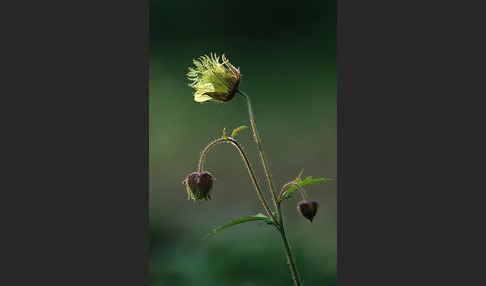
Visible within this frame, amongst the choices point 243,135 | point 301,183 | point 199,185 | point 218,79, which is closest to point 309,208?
point 301,183

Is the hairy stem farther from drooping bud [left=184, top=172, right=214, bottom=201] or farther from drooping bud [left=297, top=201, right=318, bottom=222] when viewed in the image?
drooping bud [left=184, top=172, right=214, bottom=201]

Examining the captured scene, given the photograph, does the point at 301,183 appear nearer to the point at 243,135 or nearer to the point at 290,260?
the point at 290,260

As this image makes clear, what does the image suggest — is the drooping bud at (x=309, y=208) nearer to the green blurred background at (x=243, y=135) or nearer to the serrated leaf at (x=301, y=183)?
the serrated leaf at (x=301, y=183)

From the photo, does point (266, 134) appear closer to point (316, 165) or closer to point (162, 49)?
point (316, 165)

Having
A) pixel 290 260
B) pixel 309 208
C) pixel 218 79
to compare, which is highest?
pixel 218 79

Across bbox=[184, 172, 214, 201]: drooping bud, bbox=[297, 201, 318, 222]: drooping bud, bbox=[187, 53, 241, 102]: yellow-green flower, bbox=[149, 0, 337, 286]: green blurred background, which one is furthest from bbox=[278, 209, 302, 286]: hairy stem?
bbox=[149, 0, 337, 286]: green blurred background

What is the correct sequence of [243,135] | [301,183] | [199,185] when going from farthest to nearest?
[243,135], [199,185], [301,183]
